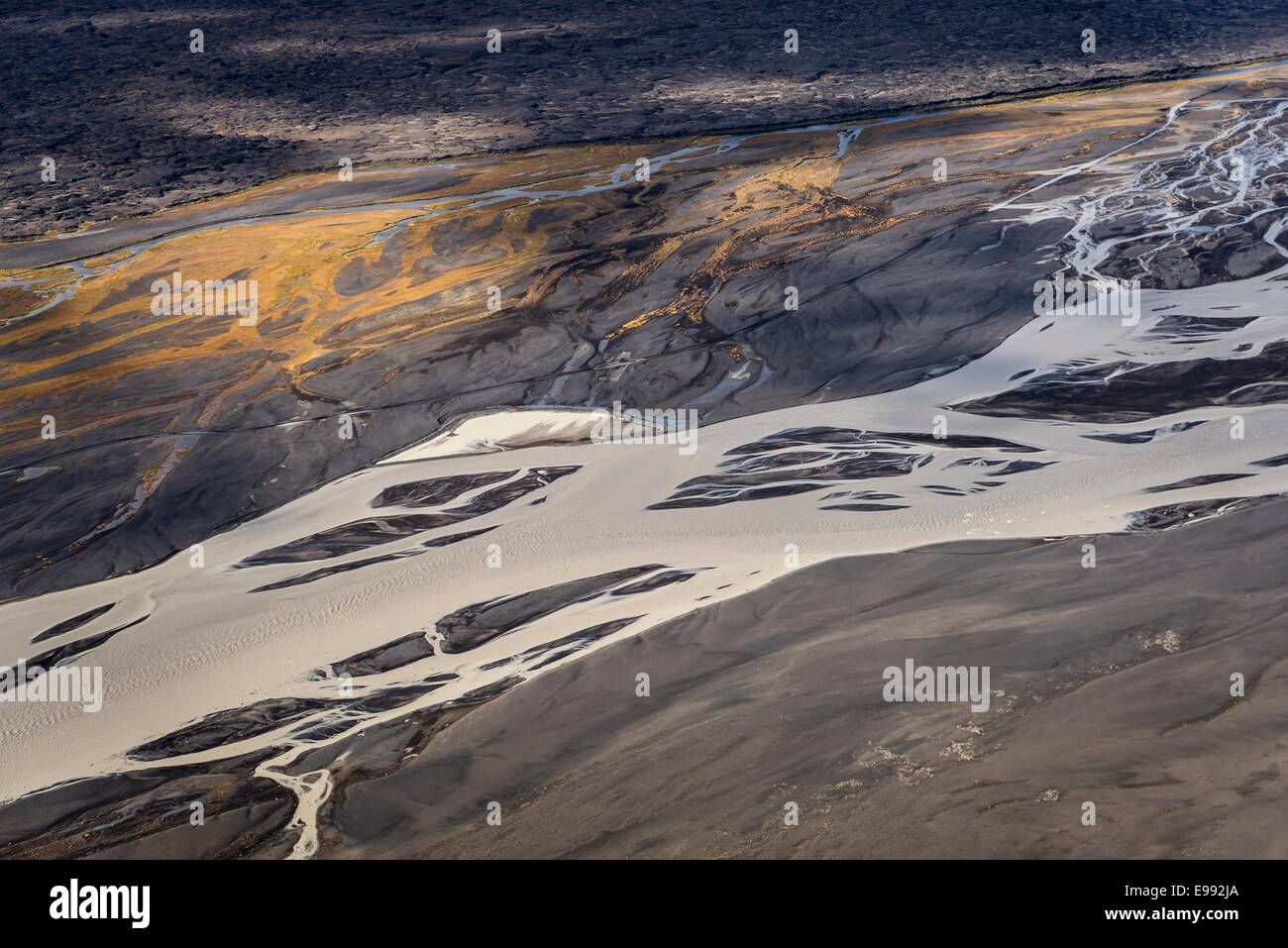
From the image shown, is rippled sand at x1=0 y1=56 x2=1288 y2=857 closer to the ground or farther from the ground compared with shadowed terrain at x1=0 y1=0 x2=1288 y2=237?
closer to the ground

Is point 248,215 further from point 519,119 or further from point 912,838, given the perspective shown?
point 912,838

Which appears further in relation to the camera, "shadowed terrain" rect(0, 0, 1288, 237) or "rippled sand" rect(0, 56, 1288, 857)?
"shadowed terrain" rect(0, 0, 1288, 237)

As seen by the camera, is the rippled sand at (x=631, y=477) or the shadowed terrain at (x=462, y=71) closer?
the rippled sand at (x=631, y=477)

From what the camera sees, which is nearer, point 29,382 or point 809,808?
point 809,808

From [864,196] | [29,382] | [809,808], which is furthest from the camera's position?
[864,196]

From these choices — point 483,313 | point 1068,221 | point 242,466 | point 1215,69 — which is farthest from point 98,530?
point 1215,69

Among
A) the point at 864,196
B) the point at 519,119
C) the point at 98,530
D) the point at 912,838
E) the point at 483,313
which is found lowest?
the point at 912,838

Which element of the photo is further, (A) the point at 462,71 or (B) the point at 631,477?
(A) the point at 462,71

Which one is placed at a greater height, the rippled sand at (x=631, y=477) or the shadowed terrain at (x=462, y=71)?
the shadowed terrain at (x=462, y=71)

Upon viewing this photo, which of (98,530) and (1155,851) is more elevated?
(98,530)

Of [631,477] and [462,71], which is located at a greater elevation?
[462,71]

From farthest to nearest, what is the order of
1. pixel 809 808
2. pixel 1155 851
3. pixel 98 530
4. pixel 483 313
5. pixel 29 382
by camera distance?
pixel 483 313
pixel 29 382
pixel 98 530
pixel 809 808
pixel 1155 851
